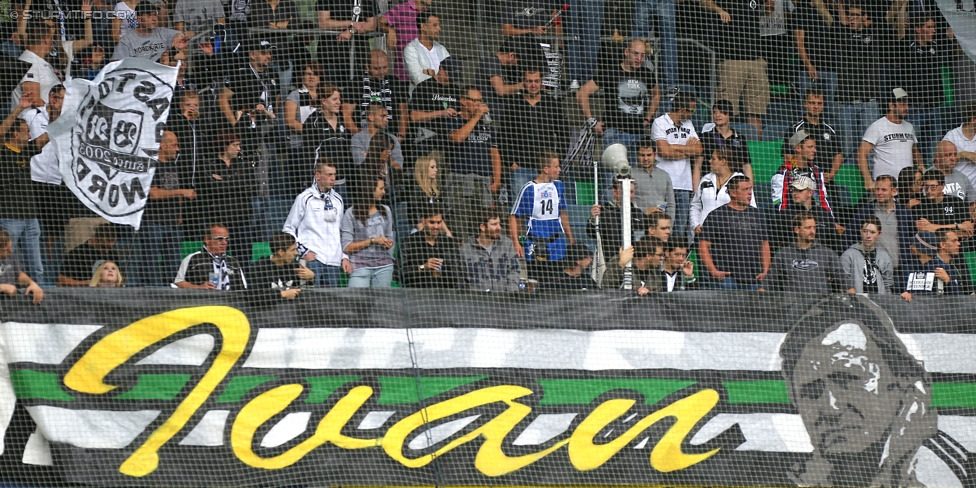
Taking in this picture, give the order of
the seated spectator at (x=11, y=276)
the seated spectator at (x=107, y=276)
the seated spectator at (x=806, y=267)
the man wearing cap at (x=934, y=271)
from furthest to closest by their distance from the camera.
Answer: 1. the man wearing cap at (x=934, y=271)
2. the seated spectator at (x=806, y=267)
3. the seated spectator at (x=107, y=276)
4. the seated spectator at (x=11, y=276)

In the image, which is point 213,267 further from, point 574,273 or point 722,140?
point 722,140

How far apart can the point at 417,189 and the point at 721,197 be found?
241cm

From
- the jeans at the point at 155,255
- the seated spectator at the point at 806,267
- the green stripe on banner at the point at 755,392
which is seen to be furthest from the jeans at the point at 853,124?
the jeans at the point at 155,255

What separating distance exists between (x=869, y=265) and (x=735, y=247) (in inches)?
43.0

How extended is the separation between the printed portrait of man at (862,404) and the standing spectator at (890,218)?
824 millimetres

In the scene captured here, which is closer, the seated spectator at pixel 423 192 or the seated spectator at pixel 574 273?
the seated spectator at pixel 423 192

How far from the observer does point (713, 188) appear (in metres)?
9.17

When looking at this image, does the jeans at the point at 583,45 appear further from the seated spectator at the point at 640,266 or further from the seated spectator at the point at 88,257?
the seated spectator at the point at 88,257

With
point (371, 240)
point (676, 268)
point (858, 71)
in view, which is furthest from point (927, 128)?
point (371, 240)

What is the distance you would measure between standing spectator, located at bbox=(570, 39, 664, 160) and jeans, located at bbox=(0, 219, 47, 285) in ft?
14.0

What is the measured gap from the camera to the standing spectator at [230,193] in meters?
8.12

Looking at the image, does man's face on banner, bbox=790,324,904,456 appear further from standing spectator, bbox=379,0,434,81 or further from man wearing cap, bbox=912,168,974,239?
standing spectator, bbox=379,0,434,81

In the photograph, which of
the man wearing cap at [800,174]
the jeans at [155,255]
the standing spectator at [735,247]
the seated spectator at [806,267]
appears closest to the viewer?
the jeans at [155,255]

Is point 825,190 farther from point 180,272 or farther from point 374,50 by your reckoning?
point 180,272
